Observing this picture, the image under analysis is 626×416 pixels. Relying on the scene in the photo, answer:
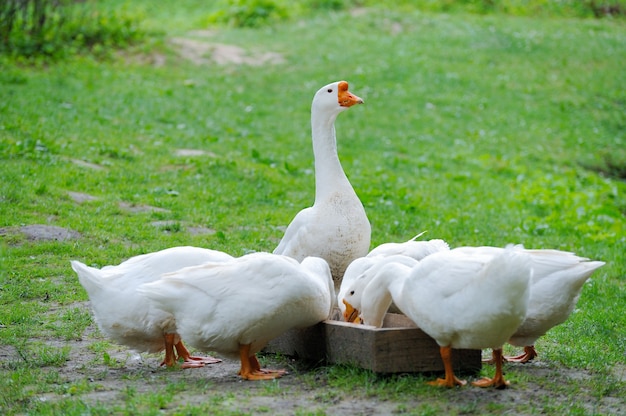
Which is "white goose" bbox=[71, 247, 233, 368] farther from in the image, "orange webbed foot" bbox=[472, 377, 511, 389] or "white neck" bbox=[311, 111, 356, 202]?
"orange webbed foot" bbox=[472, 377, 511, 389]

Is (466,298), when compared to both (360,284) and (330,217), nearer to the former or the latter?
(360,284)

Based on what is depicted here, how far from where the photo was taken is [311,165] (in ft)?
45.1

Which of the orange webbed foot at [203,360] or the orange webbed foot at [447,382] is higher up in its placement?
the orange webbed foot at [447,382]

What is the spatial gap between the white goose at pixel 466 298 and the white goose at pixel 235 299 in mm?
676

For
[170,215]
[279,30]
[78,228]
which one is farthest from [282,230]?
[279,30]

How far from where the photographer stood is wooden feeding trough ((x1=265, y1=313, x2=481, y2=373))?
5.23 m

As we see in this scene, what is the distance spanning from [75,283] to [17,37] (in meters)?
13.7

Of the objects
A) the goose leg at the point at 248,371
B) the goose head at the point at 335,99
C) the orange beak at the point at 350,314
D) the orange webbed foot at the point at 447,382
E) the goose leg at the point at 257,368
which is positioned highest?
the goose head at the point at 335,99

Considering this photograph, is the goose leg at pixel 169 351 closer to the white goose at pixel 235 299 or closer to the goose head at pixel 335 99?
the white goose at pixel 235 299

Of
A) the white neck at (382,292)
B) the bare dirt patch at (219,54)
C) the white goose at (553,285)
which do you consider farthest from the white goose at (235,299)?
the bare dirt patch at (219,54)

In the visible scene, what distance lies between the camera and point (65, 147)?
12.5 m

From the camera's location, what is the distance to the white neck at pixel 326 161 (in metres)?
6.74

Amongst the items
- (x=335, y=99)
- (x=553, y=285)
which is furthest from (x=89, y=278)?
(x=553, y=285)

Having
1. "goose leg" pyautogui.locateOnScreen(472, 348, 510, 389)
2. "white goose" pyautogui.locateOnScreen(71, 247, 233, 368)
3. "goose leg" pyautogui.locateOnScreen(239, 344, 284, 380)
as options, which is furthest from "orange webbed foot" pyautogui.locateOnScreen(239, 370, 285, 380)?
"goose leg" pyautogui.locateOnScreen(472, 348, 510, 389)
